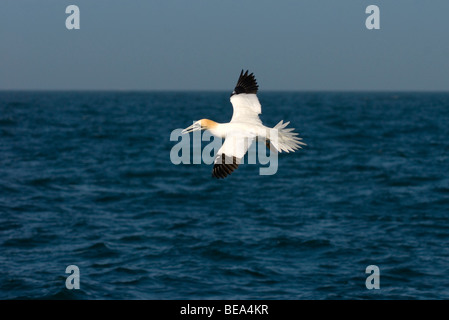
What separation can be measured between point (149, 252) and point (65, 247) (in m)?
2.95

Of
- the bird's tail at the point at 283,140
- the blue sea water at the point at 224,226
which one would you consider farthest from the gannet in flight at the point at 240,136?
the blue sea water at the point at 224,226

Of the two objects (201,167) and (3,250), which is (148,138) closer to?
(201,167)

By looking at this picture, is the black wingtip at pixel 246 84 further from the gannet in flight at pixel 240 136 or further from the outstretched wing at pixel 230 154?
the outstretched wing at pixel 230 154

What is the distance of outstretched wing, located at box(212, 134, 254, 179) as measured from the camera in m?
11.6

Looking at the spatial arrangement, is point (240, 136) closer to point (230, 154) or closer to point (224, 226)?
point (230, 154)

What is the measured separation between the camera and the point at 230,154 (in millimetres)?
11609

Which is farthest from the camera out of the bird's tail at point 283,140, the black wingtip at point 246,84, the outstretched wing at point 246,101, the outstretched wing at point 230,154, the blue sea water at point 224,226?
the blue sea water at point 224,226

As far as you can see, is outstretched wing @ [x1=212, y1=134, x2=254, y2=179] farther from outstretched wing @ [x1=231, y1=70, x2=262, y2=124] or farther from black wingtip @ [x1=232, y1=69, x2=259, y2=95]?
black wingtip @ [x1=232, y1=69, x2=259, y2=95]

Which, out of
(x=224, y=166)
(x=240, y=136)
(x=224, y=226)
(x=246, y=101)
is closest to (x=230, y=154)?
(x=224, y=166)

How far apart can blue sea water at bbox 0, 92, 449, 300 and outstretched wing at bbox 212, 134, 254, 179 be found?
640cm

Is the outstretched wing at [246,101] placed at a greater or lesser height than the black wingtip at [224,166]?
greater

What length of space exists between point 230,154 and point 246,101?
7.19ft

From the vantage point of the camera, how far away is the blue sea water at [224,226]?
1809 cm

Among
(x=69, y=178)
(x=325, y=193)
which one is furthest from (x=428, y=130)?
(x=69, y=178)
